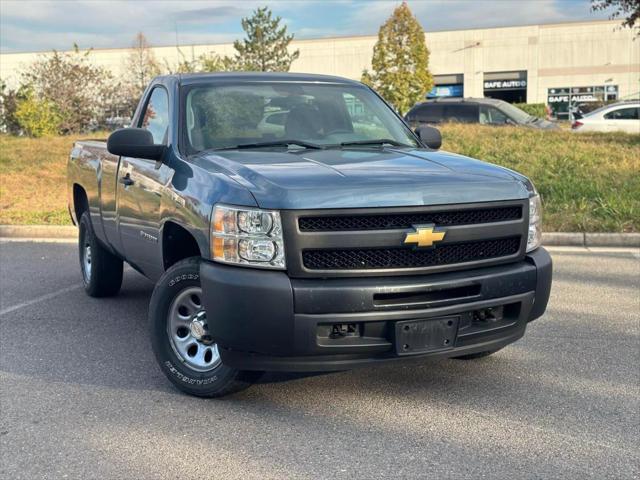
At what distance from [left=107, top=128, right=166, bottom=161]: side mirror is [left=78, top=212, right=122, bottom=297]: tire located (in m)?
2.00

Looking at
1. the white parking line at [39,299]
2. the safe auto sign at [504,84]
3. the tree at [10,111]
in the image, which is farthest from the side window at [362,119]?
the safe auto sign at [504,84]

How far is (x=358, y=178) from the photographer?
153 inches

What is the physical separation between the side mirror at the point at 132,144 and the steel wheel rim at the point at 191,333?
3.40 ft

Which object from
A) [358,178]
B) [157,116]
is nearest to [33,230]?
[157,116]

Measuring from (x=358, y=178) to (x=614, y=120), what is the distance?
66.0 ft

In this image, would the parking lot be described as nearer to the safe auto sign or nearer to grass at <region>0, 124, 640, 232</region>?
grass at <region>0, 124, 640, 232</region>

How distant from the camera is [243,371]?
4.13 meters

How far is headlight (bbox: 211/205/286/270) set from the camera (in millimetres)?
3682

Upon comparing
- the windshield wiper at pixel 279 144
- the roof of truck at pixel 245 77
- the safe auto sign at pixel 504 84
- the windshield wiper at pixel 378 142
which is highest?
the safe auto sign at pixel 504 84

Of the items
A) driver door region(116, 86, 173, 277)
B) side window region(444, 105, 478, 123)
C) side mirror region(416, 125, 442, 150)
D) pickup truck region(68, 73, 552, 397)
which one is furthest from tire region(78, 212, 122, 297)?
side window region(444, 105, 478, 123)

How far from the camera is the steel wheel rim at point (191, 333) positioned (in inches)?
167

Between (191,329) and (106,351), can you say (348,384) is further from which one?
(106,351)

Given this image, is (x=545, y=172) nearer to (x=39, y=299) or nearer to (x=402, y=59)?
(x=39, y=299)

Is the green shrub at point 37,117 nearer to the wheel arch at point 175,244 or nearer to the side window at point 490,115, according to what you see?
the side window at point 490,115
